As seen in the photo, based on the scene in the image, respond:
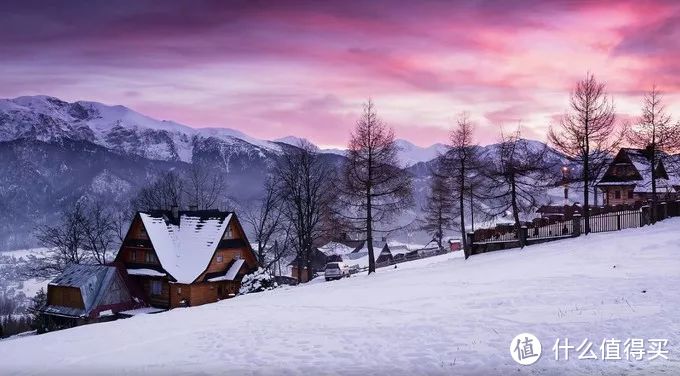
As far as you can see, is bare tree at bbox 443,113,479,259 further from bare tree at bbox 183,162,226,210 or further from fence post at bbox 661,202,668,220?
bare tree at bbox 183,162,226,210

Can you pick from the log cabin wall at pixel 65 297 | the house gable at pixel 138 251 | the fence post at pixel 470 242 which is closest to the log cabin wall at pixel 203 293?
the house gable at pixel 138 251

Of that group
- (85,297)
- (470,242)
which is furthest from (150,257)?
(470,242)

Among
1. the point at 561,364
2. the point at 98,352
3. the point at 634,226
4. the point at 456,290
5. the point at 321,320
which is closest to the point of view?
the point at 561,364

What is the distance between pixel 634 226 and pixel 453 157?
538 inches

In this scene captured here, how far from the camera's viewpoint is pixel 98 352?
12.6 metres

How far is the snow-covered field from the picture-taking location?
996 cm

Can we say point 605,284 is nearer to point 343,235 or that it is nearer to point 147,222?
point 343,235

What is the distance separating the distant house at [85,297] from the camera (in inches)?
1371

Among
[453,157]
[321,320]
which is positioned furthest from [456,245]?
[321,320]

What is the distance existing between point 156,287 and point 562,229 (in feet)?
104

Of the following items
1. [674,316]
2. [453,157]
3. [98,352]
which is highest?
[453,157]

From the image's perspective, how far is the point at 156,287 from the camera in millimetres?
38781

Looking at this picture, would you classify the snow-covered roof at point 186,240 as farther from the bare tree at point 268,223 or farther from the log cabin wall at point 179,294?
the bare tree at point 268,223

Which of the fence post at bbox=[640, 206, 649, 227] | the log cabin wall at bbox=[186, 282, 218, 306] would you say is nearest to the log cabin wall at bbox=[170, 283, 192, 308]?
the log cabin wall at bbox=[186, 282, 218, 306]
